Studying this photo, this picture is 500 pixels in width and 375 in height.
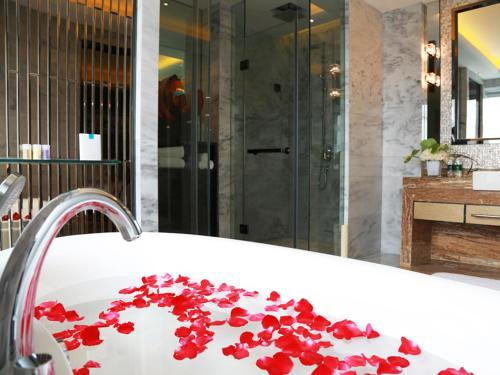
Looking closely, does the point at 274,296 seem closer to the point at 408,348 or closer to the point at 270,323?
the point at 270,323

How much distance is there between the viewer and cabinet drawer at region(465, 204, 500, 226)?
2809 millimetres

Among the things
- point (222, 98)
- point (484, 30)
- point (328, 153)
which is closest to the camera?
point (222, 98)

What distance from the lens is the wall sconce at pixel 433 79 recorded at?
366 cm

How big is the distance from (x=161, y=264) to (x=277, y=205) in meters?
1.45

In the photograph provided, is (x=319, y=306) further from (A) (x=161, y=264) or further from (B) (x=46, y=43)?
(B) (x=46, y=43)

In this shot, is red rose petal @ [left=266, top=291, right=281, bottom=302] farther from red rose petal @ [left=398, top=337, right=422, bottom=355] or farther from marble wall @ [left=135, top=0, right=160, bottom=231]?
marble wall @ [left=135, top=0, right=160, bottom=231]

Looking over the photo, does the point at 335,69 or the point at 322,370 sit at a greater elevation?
the point at 335,69

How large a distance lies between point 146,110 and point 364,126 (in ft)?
7.35

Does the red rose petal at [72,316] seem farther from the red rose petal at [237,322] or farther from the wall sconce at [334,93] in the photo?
the wall sconce at [334,93]

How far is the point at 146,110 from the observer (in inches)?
89.6

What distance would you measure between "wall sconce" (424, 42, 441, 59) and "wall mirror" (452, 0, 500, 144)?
0.49 ft

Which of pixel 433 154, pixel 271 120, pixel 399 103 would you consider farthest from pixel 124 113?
pixel 399 103

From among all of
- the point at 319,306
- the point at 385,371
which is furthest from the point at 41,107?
the point at 385,371

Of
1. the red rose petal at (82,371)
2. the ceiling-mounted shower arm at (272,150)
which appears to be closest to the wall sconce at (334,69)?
the ceiling-mounted shower arm at (272,150)
